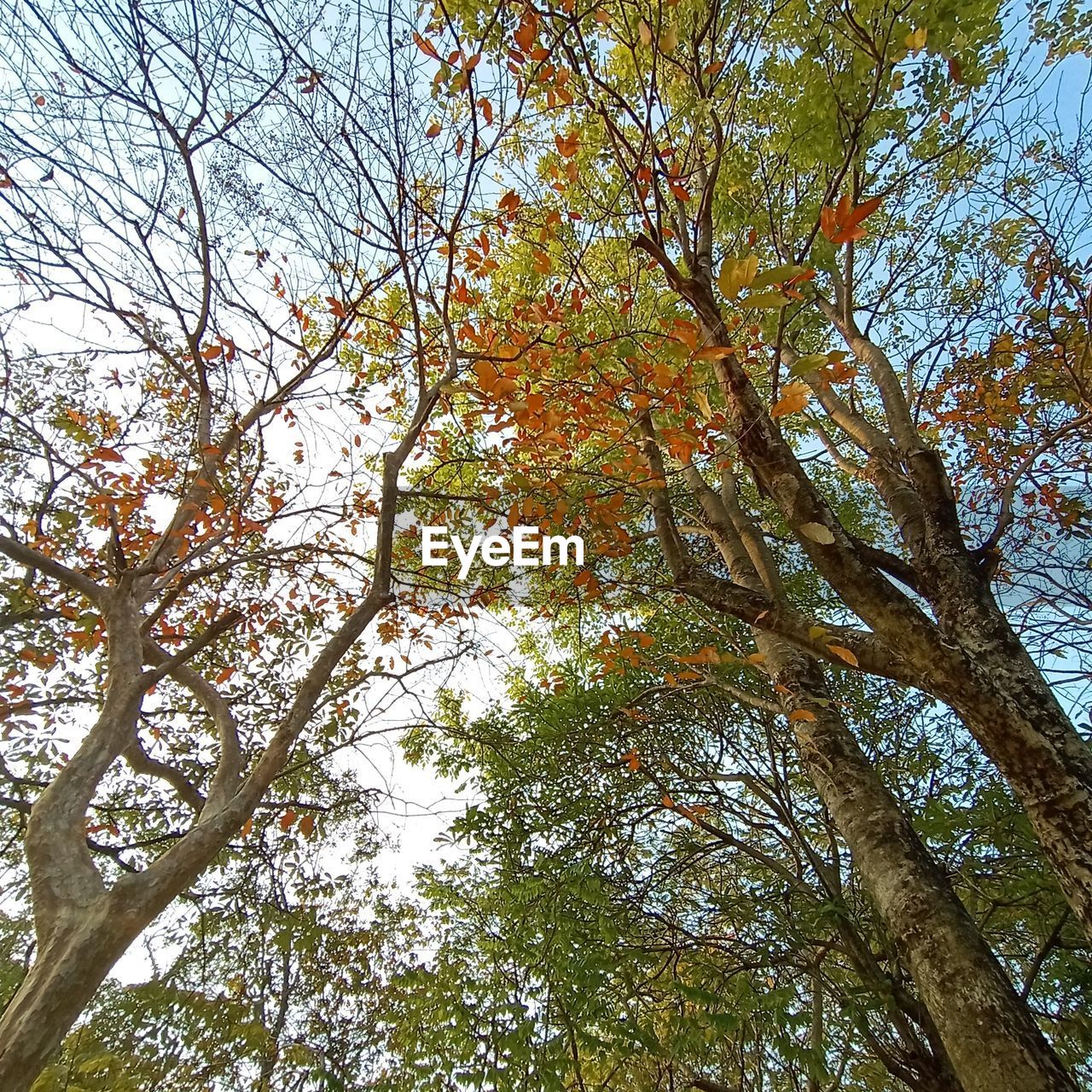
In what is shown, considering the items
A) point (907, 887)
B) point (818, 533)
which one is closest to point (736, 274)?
point (818, 533)

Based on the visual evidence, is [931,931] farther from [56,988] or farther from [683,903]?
[56,988]

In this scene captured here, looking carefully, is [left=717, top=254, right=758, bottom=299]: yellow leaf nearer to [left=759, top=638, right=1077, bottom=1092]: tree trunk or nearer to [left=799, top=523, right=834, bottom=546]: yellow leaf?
[left=799, top=523, right=834, bottom=546]: yellow leaf

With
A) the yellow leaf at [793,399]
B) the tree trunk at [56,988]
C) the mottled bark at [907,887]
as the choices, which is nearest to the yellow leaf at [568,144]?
the mottled bark at [907,887]

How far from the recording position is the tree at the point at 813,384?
7.44 ft

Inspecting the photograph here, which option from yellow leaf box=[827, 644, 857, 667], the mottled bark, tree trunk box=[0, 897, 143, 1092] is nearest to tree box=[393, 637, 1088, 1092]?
the mottled bark

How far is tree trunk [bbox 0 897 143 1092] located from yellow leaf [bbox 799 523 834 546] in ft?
9.49

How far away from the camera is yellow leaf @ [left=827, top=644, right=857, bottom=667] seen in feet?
8.42

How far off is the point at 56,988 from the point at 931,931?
3.16 meters

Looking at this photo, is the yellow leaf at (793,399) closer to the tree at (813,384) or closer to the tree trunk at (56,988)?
the tree at (813,384)

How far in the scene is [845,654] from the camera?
2570 millimetres

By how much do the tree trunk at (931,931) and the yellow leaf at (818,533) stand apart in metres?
1.28

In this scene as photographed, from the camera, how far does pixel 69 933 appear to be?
1.84m

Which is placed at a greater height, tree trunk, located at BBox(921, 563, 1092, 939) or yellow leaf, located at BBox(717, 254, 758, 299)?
yellow leaf, located at BBox(717, 254, 758, 299)

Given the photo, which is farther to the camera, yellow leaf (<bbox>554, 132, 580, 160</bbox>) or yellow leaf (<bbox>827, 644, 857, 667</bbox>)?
yellow leaf (<bbox>554, 132, 580, 160</bbox>)
